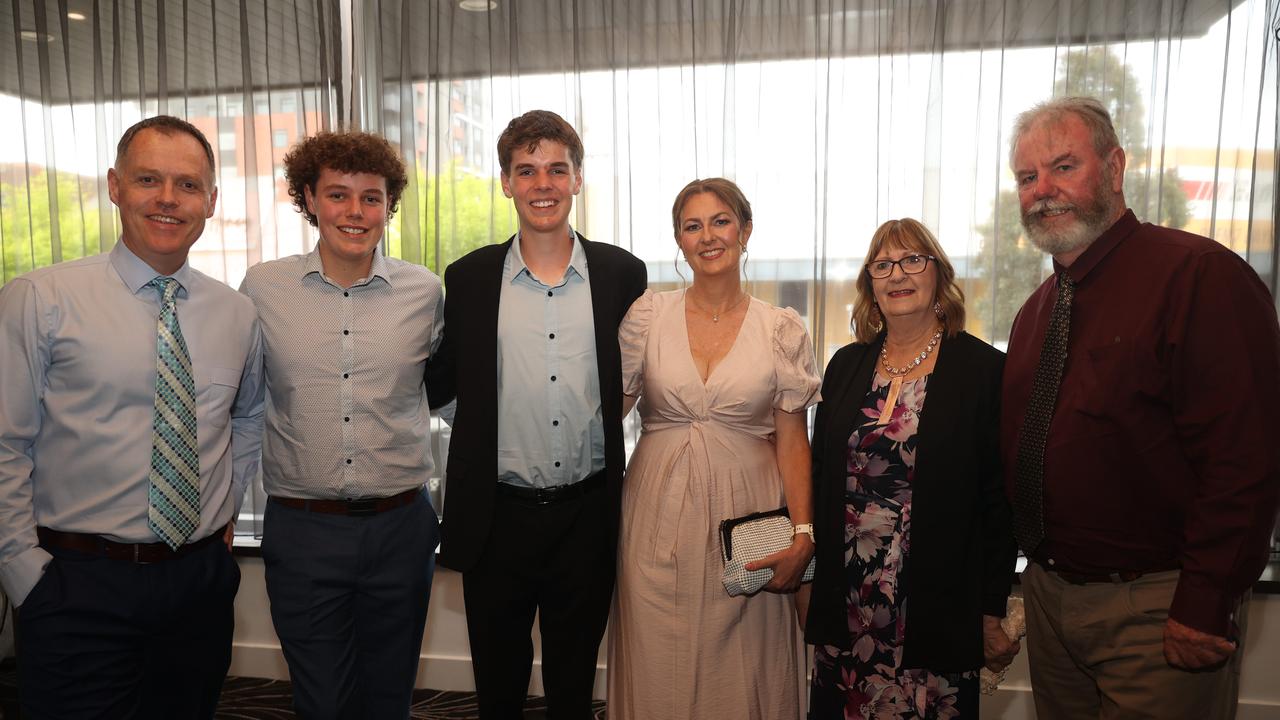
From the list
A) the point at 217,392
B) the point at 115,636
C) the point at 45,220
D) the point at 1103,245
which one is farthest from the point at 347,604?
the point at 45,220

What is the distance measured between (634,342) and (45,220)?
11.2 feet

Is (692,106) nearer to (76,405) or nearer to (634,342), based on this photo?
(634,342)

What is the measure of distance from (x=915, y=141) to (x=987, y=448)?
5.73 feet

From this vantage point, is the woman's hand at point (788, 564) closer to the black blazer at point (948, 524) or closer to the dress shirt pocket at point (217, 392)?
the black blazer at point (948, 524)

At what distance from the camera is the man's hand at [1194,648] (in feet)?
5.60

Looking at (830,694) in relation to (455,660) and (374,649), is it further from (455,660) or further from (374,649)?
(455,660)

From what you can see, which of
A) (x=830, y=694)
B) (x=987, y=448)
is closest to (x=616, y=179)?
(x=987, y=448)

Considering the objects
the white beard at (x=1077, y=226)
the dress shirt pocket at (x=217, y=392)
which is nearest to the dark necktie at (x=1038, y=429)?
the white beard at (x=1077, y=226)

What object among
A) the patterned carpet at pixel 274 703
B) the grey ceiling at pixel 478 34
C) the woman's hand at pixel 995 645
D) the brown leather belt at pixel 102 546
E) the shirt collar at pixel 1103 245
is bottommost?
the patterned carpet at pixel 274 703

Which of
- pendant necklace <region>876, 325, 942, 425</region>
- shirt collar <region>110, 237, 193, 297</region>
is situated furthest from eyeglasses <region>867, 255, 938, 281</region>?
shirt collar <region>110, 237, 193, 297</region>

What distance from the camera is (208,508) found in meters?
2.04

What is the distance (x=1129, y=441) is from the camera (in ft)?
6.07

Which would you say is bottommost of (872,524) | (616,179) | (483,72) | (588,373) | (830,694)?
(830,694)

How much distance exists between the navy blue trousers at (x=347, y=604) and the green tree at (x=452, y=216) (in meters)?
1.66
